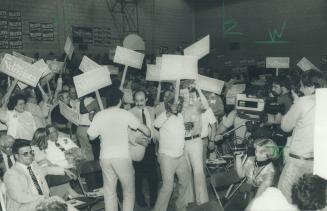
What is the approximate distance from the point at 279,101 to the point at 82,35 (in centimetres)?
796

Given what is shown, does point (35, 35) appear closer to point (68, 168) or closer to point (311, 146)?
point (68, 168)

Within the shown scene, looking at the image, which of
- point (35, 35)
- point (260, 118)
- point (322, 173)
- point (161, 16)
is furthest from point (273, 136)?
point (161, 16)

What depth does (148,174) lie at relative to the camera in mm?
5918

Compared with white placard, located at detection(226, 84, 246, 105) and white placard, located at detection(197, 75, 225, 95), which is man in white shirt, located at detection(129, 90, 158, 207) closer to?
white placard, located at detection(197, 75, 225, 95)

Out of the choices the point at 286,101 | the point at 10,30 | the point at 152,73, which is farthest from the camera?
the point at 10,30

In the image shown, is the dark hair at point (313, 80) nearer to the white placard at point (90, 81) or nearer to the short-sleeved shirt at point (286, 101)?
the white placard at point (90, 81)

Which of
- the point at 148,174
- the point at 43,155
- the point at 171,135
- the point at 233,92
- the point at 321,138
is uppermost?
the point at 233,92

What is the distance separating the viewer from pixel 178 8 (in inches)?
650

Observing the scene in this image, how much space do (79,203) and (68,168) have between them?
0.53 metres

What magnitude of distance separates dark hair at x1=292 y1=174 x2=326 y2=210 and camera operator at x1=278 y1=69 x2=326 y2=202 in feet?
5.22

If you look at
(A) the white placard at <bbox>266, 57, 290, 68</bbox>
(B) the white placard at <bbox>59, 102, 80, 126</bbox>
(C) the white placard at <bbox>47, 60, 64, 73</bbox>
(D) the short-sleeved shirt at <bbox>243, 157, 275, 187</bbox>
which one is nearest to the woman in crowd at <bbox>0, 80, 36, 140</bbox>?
(B) the white placard at <bbox>59, 102, 80, 126</bbox>

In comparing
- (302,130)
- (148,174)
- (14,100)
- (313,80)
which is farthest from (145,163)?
(313,80)

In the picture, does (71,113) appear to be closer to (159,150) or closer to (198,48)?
(159,150)

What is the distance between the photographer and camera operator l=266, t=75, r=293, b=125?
19.5 feet
